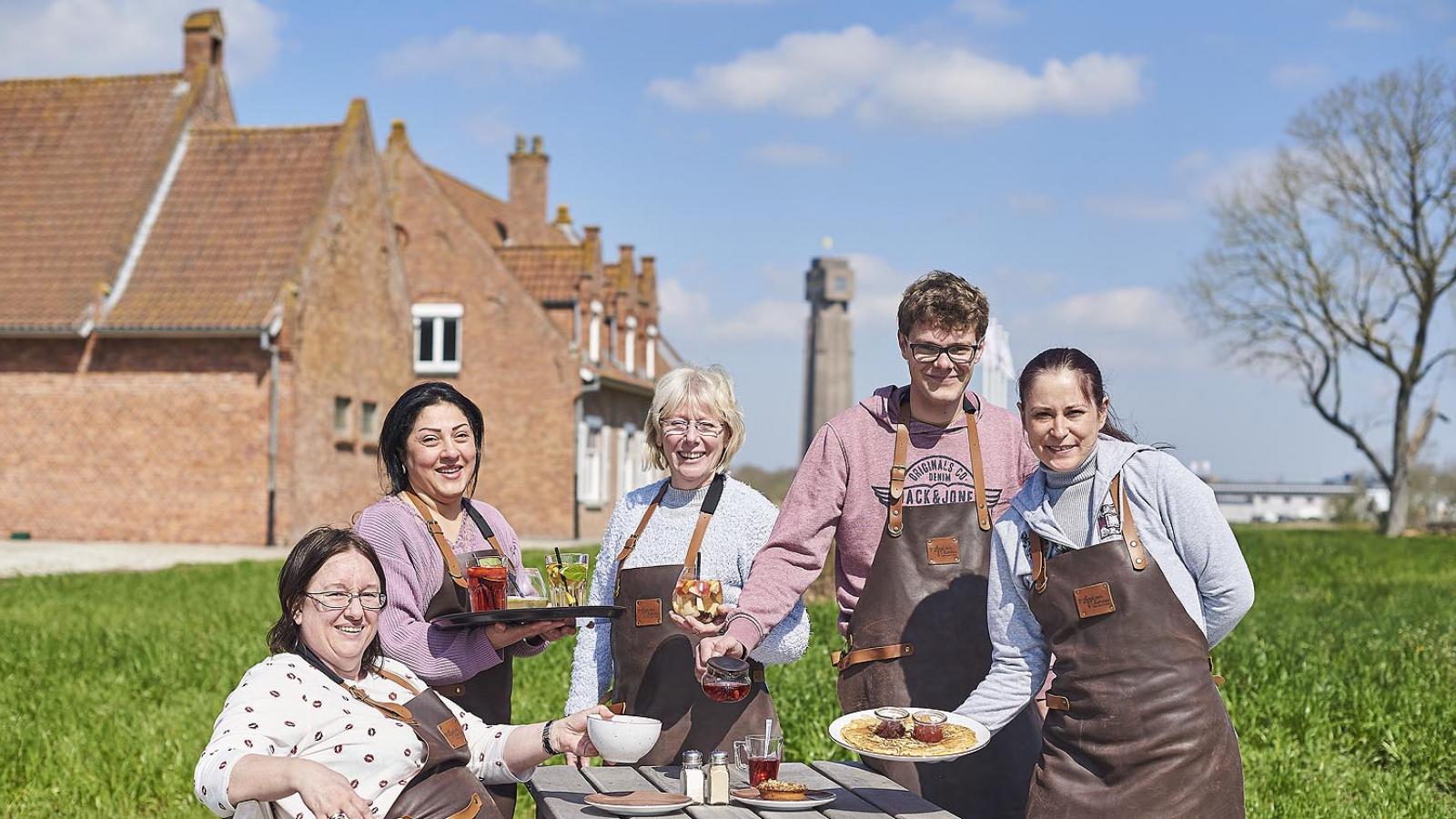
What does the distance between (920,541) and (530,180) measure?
3623 centimetres

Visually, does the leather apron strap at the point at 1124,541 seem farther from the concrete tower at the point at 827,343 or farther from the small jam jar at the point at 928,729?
the concrete tower at the point at 827,343

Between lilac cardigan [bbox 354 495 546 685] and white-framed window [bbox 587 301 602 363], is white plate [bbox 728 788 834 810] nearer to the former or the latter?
lilac cardigan [bbox 354 495 546 685]

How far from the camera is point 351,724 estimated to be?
3.61 metres

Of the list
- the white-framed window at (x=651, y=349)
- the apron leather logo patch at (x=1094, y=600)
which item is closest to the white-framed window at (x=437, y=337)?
the white-framed window at (x=651, y=349)

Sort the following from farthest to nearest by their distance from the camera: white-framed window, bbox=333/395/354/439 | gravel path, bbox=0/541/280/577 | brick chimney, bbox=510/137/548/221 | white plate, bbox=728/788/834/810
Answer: brick chimney, bbox=510/137/548/221
white-framed window, bbox=333/395/354/439
gravel path, bbox=0/541/280/577
white plate, bbox=728/788/834/810

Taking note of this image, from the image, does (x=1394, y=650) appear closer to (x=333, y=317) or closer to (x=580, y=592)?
(x=580, y=592)

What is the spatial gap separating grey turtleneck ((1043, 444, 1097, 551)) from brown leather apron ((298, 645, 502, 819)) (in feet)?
5.44

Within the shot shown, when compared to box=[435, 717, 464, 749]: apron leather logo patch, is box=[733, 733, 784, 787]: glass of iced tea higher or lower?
lower

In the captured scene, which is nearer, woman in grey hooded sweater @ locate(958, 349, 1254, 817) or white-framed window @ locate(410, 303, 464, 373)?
woman in grey hooded sweater @ locate(958, 349, 1254, 817)

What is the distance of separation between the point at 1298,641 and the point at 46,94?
26.7m

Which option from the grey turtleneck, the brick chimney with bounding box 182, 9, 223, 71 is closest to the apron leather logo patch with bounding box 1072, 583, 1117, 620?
the grey turtleneck

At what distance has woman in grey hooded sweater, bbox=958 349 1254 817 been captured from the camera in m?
3.51

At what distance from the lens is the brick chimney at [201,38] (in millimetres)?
27500

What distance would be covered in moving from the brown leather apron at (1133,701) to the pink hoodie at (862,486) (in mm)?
727
